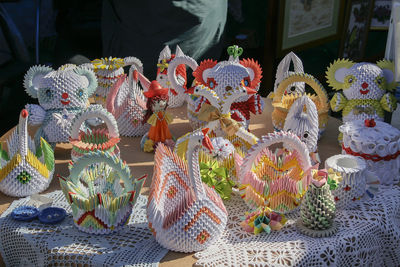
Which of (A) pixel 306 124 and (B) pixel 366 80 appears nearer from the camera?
(A) pixel 306 124

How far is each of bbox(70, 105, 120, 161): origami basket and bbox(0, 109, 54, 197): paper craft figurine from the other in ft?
0.41

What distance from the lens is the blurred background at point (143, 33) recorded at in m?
4.07

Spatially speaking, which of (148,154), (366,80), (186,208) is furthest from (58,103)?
(366,80)

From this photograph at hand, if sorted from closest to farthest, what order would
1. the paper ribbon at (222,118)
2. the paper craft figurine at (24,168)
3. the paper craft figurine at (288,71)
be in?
1. the paper craft figurine at (24,168)
2. the paper ribbon at (222,118)
3. the paper craft figurine at (288,71)

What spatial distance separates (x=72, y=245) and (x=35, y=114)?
0.80m

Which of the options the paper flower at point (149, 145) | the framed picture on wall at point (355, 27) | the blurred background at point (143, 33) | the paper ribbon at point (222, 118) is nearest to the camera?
the paper ribbon at point (222, 118)

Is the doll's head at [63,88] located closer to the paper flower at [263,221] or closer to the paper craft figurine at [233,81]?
the paper craft figurine at [233,81]

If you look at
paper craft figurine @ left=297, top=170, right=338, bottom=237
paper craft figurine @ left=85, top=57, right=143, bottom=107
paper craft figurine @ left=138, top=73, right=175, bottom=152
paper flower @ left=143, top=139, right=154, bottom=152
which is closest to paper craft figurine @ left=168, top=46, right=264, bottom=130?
paper craft figurine @ left=138, top=73, right=175, bottom=152

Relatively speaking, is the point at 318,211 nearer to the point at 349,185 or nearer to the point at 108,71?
the point at 349,185

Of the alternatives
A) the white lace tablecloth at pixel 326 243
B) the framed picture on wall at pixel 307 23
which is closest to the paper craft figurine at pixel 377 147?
the white lace tablecloth at pixel 326 243

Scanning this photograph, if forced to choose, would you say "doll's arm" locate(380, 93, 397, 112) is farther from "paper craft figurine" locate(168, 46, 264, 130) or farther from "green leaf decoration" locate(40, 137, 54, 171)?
"green leaf decoration" locate(40, 137, 54, 171)

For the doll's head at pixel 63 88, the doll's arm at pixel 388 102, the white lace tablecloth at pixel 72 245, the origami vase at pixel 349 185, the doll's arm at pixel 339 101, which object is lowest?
the white lace tablecloth at pixel 72 245

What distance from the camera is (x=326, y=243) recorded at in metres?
1.70

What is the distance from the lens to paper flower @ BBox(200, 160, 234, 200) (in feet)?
6.39
